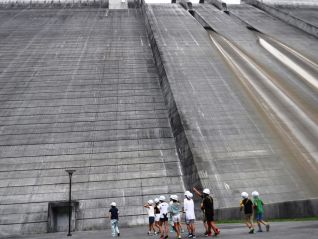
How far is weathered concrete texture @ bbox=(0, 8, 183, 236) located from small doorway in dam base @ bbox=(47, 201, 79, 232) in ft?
0.89

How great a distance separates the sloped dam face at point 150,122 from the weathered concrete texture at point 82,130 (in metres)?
0.06

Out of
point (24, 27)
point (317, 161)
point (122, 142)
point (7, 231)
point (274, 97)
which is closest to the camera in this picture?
point (7, 231)

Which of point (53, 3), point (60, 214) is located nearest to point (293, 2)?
point (53, 3)

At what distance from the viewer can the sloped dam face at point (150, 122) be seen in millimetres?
15781

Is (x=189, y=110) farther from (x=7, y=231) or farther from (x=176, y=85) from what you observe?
(x=7, y=231)

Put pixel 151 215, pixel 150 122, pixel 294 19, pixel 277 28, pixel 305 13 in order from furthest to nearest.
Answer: pixel 305 13 → pixel 294 19 → pixel 277 28 → pixel 150 122 → pixel 151 215

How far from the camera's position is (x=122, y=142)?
62.4 ft

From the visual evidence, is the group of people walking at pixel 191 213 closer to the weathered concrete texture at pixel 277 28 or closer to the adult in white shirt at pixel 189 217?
the adult in white shirt at pixel 189 217

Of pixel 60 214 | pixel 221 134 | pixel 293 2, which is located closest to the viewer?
pixel 60 214

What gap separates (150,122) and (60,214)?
22.9 feet

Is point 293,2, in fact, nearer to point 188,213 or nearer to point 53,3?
point 53,3

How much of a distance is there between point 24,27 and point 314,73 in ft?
79.3

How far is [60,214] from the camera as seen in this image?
51.8ft

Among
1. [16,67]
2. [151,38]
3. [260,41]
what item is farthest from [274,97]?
[16,67]
